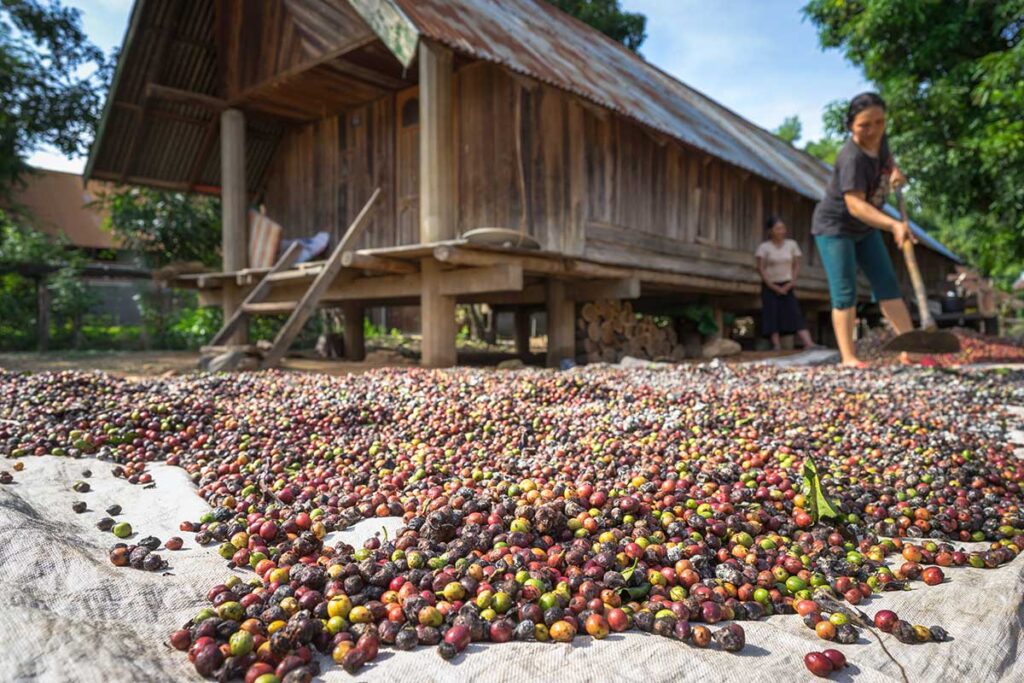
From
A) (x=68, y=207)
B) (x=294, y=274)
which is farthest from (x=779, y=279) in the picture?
(x=68, y=207)

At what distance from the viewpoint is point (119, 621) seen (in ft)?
4.14

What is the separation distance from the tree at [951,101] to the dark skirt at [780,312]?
3935 millimetres

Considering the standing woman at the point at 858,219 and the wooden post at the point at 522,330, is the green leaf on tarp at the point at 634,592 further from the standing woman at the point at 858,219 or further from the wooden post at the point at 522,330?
the wooden post at the point at 522,330

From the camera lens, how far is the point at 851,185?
4.77 meters

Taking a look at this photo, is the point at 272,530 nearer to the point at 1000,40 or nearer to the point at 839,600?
the point at 839,600

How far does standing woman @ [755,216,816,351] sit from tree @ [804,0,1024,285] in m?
3.90

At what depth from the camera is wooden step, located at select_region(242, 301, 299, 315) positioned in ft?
18.6

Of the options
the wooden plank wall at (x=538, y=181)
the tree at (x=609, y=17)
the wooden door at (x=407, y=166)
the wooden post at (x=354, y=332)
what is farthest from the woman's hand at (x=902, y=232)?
the tree at (x=609, y=17)

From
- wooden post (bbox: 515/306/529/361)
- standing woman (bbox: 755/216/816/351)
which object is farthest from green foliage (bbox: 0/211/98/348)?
standing woman (bbox: 755/216/816/351)

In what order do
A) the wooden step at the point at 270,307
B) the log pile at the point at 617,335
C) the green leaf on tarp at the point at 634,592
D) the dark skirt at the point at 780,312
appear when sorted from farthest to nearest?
the dark skirt at the point at 780,312
the log pile at the point at 617,335
the wooden step at the point at 270,307
the green leaf on tarp at the point at 634,592

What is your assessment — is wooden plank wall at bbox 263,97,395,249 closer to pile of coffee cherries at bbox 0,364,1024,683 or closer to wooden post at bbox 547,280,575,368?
wooden post at bbox 547,280,575,368

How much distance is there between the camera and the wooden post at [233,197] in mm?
7828

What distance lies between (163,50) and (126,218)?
406 centimetres

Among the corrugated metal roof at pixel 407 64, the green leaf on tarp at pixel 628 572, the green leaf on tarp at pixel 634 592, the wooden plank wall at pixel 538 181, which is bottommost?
the green leaf on tarp at pixel 634 592
